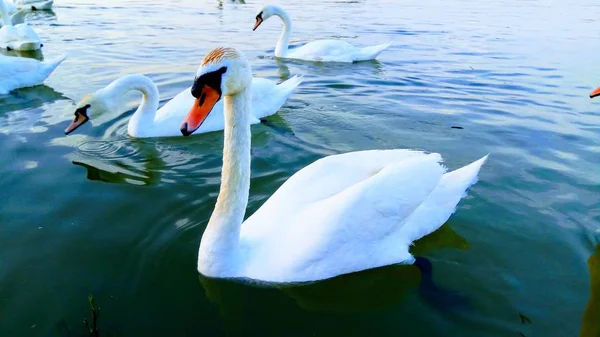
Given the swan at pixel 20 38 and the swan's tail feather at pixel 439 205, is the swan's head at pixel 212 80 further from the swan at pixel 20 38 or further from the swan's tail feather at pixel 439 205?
the swan at pixel 20 38

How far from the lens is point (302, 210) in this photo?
3928 mm

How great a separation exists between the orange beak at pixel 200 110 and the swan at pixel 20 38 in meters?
11.7

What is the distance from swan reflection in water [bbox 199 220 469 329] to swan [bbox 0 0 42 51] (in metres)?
11.7

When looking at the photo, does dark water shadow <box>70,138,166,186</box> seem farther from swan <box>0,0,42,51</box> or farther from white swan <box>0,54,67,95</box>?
swan <box>0,0,42,51</box>

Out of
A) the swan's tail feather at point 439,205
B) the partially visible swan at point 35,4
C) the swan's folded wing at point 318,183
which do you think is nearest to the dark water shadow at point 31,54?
the partially visible swan at point 35,4

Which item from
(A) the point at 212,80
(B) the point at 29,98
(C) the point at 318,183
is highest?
(A) the point at 212,80

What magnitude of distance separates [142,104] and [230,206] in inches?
148

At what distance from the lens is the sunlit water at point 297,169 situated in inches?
139

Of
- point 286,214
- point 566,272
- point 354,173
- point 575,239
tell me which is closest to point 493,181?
point 575,239

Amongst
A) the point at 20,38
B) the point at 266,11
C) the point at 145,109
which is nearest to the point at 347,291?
the point at 145,109

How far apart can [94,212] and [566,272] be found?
155 inches

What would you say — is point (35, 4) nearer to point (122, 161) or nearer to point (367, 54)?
point (367, 54)

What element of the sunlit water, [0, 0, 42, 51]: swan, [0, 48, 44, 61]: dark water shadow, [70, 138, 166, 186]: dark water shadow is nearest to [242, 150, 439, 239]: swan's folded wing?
the sunlit water

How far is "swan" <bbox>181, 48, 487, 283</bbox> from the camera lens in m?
3.55
